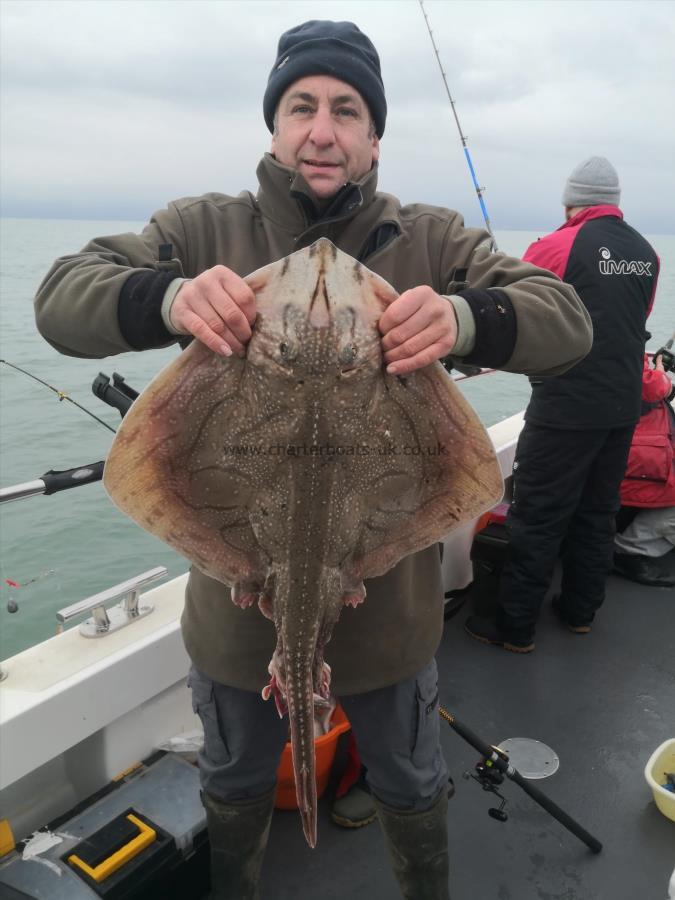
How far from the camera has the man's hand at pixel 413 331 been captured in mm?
1556

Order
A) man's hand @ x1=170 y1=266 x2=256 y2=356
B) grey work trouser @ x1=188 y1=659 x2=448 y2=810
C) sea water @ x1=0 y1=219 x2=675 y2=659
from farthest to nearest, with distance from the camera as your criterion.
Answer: sea water @ x1=0 y1=219 x2=675 y2=659, grey work trouser @ x1=188 y1=659 x2=448 y2=810, man's hand @ x1=170 y1=266 x2=256 y2=356

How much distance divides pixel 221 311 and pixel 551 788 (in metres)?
3.09

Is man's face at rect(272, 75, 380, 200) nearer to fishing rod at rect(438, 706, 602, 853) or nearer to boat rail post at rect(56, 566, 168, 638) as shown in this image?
boat rail post at rect(56, 566, 168, 638)

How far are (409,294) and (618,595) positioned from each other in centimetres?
446

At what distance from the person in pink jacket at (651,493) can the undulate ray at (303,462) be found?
4.01 metres

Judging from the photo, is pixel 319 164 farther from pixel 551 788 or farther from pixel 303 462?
pixel 551 788

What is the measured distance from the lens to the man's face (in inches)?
79.7

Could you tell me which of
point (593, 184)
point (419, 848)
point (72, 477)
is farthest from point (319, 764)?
point (593, 184)

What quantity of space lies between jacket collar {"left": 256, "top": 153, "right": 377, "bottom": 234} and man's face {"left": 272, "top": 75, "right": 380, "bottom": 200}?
31 mm

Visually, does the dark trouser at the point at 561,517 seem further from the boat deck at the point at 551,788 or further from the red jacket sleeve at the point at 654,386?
the red jacket sleeve at the point at 654,386

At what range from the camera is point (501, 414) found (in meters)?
16.6

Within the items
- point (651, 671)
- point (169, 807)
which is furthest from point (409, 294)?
point (651, 671)

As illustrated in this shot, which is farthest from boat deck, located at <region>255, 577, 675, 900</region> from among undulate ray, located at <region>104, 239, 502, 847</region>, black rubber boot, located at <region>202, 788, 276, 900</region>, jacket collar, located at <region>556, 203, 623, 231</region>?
jacket collar, located at <region>556, 203, 623, 231</region>

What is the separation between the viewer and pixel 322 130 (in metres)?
2.00
